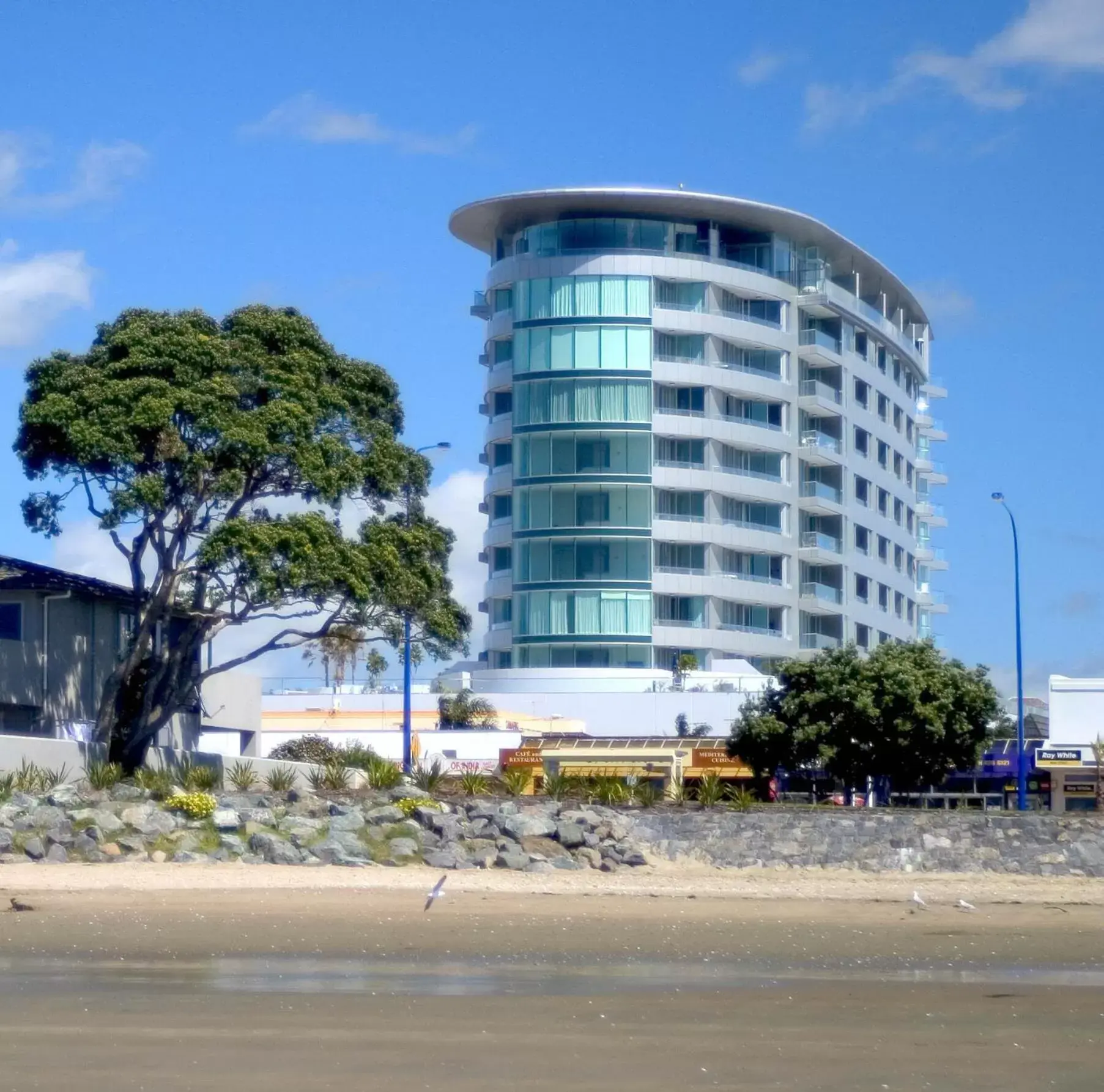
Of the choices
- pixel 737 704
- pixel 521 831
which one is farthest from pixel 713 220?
pixel 521 831

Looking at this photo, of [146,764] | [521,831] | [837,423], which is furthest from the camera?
[837,423]

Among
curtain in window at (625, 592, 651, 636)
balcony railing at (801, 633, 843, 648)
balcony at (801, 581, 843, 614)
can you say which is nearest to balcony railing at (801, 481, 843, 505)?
balcony at (801, 581, 843, 614)

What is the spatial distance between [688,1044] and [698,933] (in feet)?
28.2

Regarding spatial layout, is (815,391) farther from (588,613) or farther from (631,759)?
(631,759)

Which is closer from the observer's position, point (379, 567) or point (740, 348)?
point (379, 567)

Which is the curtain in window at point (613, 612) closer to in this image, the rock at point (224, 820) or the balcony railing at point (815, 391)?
the balcony railing at point (815, 391)

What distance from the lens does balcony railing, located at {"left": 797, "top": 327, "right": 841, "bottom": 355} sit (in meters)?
93.5

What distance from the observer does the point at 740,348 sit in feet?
300

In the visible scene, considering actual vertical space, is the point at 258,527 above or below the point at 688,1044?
above

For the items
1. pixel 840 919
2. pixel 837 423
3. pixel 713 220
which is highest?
pixel 713 220

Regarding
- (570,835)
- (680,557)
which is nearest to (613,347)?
(680,557)

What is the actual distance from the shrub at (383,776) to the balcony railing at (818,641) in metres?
59.0

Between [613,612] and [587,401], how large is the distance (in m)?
11.4

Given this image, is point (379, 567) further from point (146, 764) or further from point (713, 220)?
point (713, 220)
